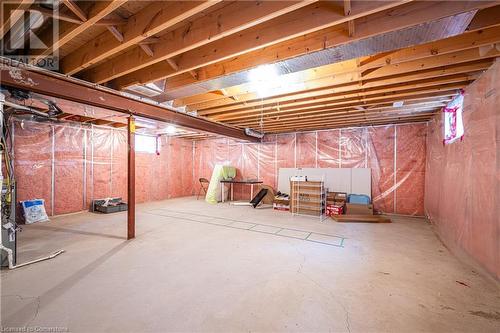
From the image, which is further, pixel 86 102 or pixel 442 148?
pixel 442 148

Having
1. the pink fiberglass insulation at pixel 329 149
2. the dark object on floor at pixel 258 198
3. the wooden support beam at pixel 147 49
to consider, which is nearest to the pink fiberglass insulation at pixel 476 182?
the pink fiberglass insulation at pixel 329 149

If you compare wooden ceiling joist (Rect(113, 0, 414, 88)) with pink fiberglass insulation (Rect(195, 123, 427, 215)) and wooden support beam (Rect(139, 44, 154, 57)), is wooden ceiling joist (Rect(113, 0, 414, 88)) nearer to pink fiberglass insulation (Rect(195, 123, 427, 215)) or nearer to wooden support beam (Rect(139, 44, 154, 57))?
wooden support beam (Rect(139, 44, 154, 57))

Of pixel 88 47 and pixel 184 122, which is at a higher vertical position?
pixel 88 47

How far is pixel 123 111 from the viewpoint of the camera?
128 inches

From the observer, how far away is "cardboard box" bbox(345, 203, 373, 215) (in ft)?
16.5

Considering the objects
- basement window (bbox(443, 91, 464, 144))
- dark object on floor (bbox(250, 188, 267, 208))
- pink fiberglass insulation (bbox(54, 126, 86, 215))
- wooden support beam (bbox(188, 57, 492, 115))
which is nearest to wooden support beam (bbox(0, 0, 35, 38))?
wooden support beam (bbox(188, 57, 492, 115))

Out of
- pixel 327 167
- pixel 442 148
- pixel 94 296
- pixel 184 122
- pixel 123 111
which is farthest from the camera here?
pixel 327 167

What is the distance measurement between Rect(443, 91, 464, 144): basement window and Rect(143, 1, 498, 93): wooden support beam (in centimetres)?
214

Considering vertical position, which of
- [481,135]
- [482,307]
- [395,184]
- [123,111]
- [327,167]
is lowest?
[482,307]

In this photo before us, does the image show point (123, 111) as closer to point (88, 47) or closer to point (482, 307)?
point (88, 47)

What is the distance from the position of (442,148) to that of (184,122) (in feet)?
15.8

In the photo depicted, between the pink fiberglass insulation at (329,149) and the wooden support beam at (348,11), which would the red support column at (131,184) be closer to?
the wooden support beam at (348,11)

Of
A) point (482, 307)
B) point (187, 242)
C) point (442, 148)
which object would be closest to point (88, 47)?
point (187, 242)

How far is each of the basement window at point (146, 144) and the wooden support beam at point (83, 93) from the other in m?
3.48
